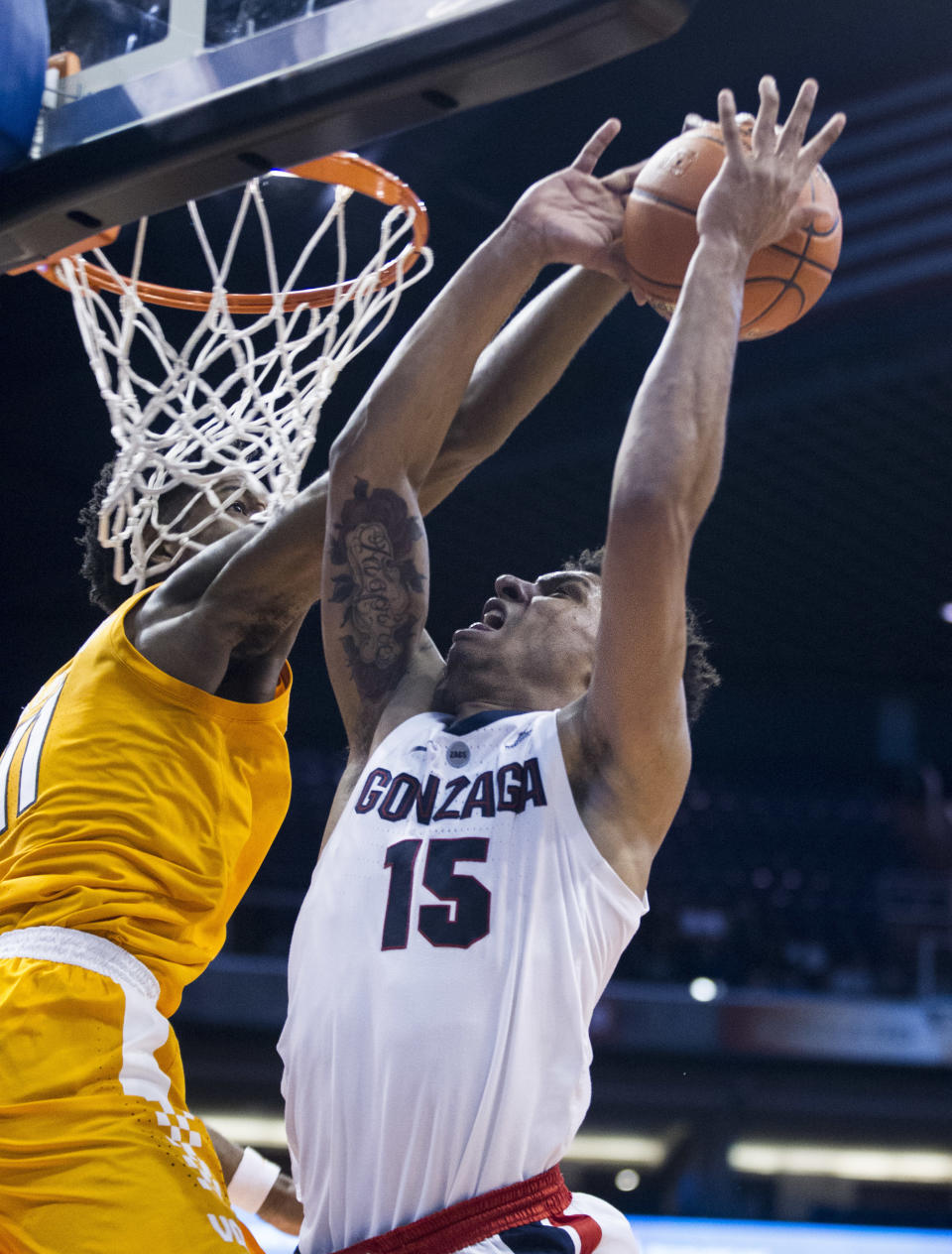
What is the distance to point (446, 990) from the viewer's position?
192 cm

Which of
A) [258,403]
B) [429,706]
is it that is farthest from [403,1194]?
[258,403]

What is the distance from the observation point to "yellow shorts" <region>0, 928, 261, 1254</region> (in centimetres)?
207

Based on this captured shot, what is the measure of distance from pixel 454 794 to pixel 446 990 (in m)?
0.32

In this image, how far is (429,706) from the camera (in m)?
2.36

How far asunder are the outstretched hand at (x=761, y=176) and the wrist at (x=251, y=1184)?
1.96m

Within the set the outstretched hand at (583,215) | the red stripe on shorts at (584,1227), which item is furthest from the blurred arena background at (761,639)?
the red stripe on shorts at (584,1227)

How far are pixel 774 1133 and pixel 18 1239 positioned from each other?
26.0 ft

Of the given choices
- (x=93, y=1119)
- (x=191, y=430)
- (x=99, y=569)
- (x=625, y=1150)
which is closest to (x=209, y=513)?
(x=191, y=430)

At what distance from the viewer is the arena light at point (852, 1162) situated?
9102 mm

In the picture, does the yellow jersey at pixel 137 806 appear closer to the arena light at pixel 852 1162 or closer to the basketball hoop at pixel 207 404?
the basketball hoop at pixel 207 404

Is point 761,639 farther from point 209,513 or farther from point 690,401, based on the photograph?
point 690,401

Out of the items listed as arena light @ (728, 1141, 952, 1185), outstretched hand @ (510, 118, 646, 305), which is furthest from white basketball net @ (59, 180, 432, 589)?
arena light @ (728, 1141, 952, 1185)

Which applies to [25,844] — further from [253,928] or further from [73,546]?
[253,928]

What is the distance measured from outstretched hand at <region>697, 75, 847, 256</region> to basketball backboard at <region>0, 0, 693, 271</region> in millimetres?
347
